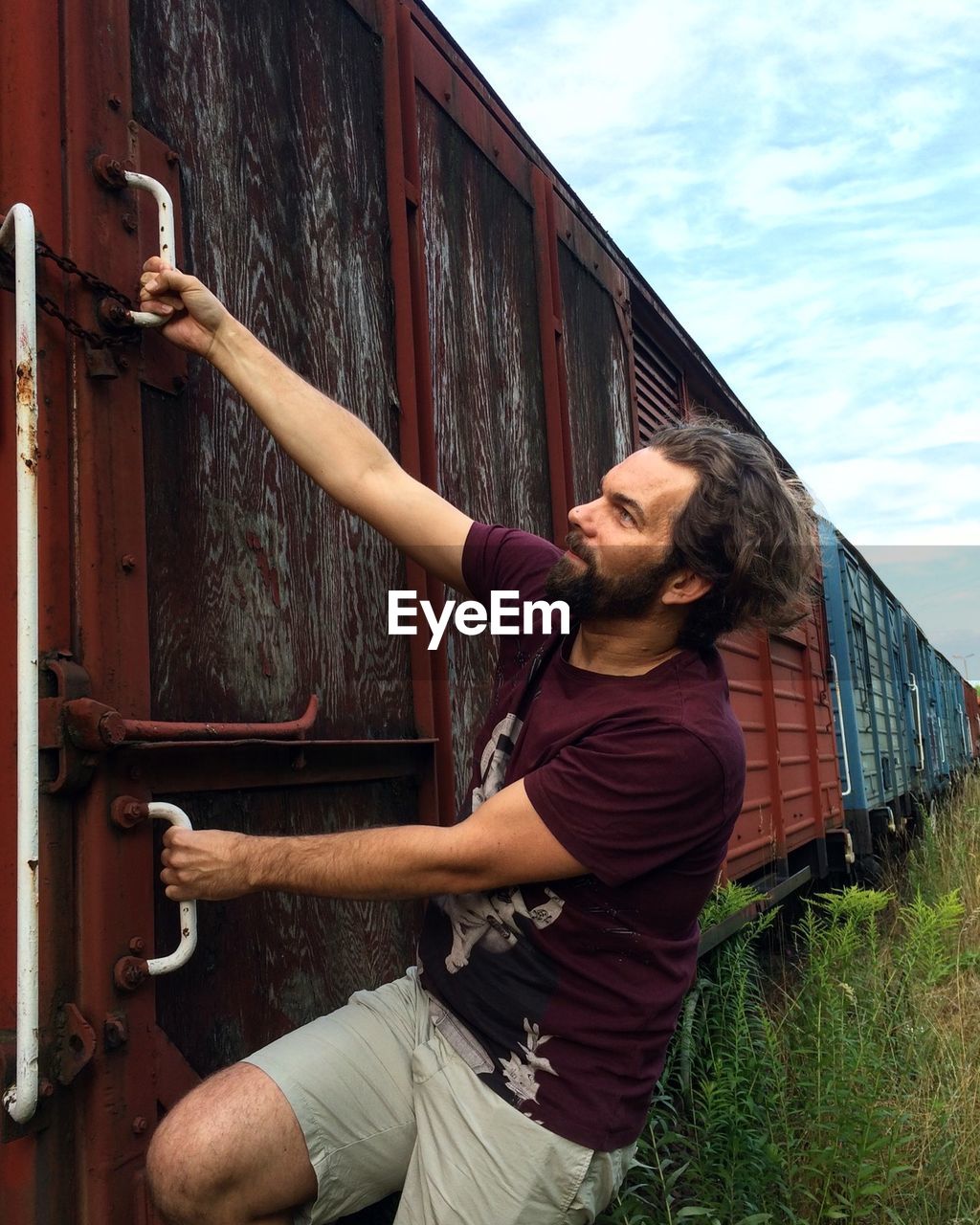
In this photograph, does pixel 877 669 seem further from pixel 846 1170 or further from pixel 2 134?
pixel 2 134

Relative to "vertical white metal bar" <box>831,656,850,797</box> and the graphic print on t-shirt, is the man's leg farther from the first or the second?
"vertical white metal bar" <box>831,656,850,797</box>

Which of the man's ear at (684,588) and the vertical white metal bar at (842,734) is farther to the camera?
the vertical white metal bar at (842,734)

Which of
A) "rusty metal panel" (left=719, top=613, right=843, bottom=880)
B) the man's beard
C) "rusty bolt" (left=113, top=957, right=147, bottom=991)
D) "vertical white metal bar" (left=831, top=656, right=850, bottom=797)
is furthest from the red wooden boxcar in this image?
"vertical white metal bar" (left=831, top=656, right=850, bottom=797)

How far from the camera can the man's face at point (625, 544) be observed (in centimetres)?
213

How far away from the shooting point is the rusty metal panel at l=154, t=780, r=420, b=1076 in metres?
1.90

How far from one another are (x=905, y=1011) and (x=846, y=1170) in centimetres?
146

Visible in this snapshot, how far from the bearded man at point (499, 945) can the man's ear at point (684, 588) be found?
0.10 feet

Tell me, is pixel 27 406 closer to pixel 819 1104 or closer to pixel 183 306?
pixel 183 306

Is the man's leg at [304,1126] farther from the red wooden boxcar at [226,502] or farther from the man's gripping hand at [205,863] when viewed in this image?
the man's gripping hand at [205,863]

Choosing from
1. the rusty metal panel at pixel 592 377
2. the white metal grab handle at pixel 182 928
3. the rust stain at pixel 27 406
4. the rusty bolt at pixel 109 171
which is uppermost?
the rusty metal panel at pixel 592 377

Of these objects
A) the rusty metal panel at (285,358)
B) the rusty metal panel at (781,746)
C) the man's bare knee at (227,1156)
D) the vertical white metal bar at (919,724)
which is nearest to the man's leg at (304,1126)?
the man's bare knee at (227,1156)

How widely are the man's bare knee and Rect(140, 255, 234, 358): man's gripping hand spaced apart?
122 centimetres

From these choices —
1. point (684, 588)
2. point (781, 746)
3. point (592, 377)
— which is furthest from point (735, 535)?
point (781, 746)

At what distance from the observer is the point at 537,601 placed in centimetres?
230
